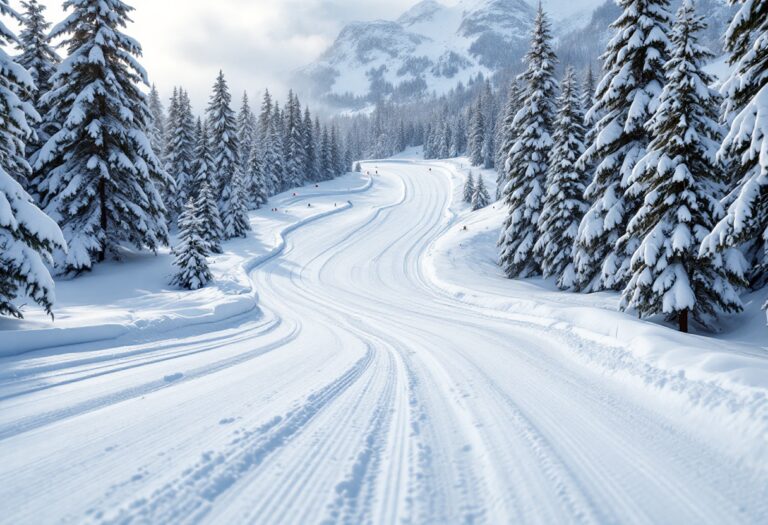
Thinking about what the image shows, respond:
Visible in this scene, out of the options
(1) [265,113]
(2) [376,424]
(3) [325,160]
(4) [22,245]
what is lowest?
(2) [376,424]

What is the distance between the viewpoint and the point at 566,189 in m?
20.9

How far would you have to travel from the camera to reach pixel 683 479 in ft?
10.9

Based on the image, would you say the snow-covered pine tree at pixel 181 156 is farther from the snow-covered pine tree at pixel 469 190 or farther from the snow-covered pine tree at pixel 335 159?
the snow-covered pine tree at pixel 335 159

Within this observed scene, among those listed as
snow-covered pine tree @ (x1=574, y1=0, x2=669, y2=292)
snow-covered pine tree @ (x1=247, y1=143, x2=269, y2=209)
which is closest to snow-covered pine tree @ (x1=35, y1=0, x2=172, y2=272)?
snow-covered pine tree @ (x1=574, y1=0, x2=669, y2=292)

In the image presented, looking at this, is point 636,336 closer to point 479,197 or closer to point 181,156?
point 181,156

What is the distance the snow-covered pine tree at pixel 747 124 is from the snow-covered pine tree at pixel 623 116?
4.86 metres

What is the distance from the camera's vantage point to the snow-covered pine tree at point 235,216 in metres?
38.3

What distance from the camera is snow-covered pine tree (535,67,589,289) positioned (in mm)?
20562

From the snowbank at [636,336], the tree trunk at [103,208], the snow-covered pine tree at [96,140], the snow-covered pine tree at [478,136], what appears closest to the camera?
the snowbank at [636,336]

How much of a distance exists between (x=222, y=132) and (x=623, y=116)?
42.3 m

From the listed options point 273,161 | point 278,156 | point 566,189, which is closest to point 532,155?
point 566,189

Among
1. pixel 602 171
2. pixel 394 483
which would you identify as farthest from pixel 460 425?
pixel 602 171

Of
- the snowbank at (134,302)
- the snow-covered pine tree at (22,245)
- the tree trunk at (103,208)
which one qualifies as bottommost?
the snowbank at (134,302)

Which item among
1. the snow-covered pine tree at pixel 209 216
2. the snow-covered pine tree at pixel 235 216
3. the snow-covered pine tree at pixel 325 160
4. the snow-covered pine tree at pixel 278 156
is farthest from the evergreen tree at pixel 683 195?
the snow-covered pine tree at pixel 325 160
